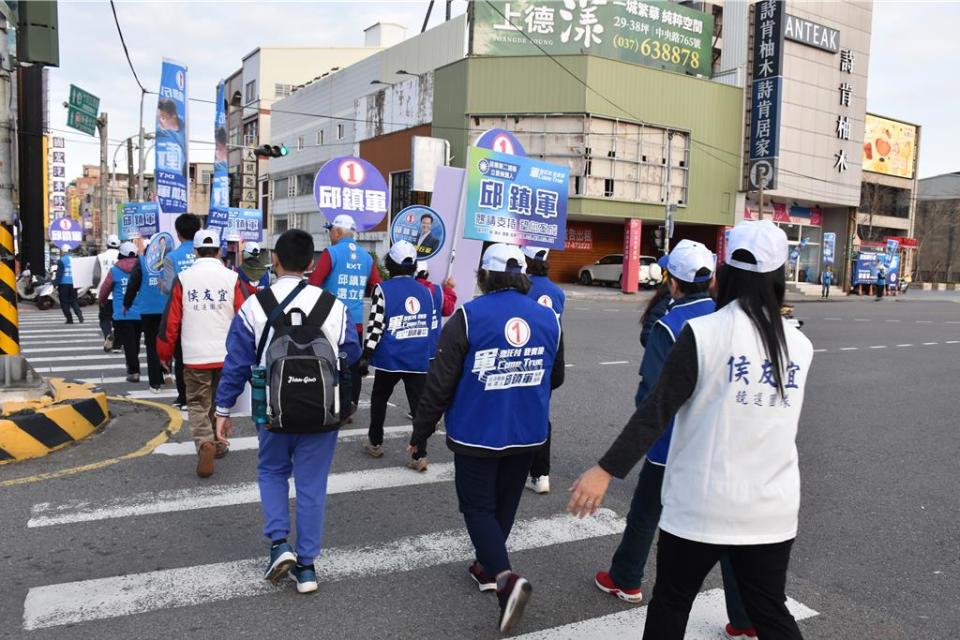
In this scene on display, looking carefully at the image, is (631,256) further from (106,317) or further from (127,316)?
Result: (127,316)

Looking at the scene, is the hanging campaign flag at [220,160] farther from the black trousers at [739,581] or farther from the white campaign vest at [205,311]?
the black trousers at [739,581]

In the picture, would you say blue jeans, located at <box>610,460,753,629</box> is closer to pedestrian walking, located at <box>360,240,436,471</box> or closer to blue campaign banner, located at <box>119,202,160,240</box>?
pedestrian walking, located at <box>360,240,436,471</box>

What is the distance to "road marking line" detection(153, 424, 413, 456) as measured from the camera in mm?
6434

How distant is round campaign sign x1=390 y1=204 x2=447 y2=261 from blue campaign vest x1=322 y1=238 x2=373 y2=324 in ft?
3.60

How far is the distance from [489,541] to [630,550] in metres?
0.76

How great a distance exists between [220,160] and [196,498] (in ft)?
52.3

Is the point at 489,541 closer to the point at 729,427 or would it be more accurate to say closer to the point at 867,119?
the point at 729,427

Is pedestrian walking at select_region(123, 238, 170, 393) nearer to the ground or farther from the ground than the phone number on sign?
nearer to the ground

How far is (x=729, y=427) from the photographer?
2469mm

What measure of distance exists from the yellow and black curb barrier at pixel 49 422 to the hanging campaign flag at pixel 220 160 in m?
11.8

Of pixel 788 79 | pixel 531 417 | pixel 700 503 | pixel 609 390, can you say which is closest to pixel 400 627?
pixel 531 417

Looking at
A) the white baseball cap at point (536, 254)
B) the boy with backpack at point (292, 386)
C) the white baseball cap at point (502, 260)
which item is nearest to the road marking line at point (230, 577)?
the boy with backpack at point (292, 386)

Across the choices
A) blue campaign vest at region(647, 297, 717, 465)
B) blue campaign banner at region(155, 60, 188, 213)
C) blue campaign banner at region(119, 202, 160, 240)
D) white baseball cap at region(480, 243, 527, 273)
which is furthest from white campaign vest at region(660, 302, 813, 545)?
blue campaign banner at region(119, 202, 160, 240)

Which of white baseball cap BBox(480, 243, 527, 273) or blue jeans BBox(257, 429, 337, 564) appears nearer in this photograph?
white baseball cap BBox(480, 243, 527, 273)
